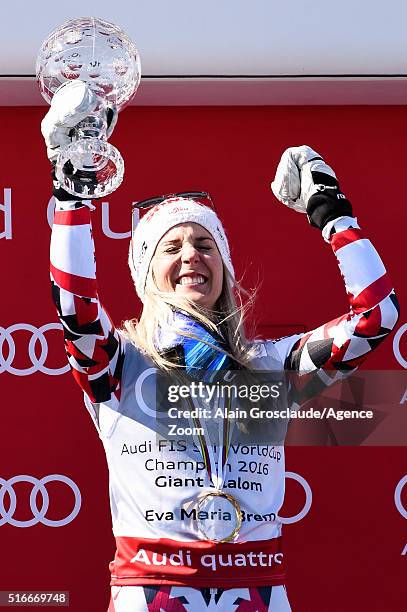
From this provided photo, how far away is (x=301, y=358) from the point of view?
2.72 metres

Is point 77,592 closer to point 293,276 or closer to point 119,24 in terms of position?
point 293,276

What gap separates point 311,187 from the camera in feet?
8.66

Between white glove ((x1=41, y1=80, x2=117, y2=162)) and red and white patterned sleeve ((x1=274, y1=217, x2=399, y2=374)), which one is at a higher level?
white glove ((x1=41, y1=80, x2=117, y2=162))

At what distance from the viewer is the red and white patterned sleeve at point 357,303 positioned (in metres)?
2.59

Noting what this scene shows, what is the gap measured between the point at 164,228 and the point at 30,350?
2.60 feet

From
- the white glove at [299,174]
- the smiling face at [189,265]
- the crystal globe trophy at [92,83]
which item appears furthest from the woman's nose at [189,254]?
the crystal globe trophy at [92,83]

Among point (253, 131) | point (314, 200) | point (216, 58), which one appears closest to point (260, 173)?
point (253, 131)

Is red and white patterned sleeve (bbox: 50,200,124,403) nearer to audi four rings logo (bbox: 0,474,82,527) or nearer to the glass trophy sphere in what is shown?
the glass trophy sphere

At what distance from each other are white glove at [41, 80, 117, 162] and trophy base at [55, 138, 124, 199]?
0.9 inches

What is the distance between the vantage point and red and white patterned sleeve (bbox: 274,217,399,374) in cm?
259

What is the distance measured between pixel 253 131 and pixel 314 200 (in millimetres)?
933

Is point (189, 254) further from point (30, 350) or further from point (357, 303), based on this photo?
point (30, 350)

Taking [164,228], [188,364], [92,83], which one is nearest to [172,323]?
[188,364]

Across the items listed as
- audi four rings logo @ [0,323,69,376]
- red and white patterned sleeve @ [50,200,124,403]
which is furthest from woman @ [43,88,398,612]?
audi four rings logo @ [0,323,69,376]
